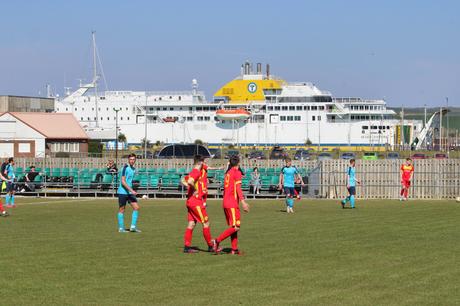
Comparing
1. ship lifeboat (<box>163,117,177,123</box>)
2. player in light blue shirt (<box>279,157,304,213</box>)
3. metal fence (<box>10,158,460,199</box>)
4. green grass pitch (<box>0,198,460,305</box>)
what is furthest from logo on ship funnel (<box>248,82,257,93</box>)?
green grass pitch (<box>0,198,460,305</box>)

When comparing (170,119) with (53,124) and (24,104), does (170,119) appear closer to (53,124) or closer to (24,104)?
(24,104)

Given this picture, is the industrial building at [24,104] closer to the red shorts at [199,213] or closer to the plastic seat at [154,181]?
the plastic seat at [154,181]

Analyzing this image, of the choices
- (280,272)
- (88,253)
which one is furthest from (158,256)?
(280,272)

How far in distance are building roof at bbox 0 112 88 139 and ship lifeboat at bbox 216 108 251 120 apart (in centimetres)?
5592

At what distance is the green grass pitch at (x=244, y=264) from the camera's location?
10930mm

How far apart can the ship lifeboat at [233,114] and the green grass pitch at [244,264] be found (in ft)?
318

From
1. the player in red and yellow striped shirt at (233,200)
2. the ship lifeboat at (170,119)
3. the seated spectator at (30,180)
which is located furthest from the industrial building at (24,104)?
the player in red and yellow striped shirt at (233,200)

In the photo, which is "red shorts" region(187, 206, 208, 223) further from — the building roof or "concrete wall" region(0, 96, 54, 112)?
"concrete wall" region(0, 96, 54, 112)

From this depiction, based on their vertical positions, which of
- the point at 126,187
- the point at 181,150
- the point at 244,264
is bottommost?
the point at 244,264

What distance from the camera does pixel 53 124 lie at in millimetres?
63656

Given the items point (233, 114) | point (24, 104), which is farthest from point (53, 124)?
point (233, 114)

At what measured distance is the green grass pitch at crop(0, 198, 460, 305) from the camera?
A: 10.9m

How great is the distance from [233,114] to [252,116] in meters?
3.19

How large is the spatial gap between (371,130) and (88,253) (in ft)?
343
